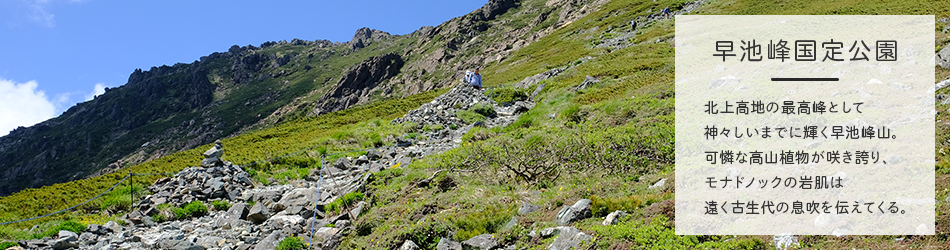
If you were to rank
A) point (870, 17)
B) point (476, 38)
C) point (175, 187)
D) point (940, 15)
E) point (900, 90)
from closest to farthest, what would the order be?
point (900, 90)
point (175, 187)
point (940, 15)
point (870, 17)
point (476, 38)

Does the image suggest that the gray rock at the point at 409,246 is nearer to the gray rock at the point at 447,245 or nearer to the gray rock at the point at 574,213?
the gray rock at the point at 447,245

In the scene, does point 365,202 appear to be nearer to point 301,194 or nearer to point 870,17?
point 301,194

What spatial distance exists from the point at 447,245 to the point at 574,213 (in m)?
2.56

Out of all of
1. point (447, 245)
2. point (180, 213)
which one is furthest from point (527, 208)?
point (180, 213)

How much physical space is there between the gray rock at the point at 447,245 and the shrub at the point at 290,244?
3622 mm

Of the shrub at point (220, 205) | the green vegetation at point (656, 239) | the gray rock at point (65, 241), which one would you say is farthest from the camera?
the shrub at point (220, 205)

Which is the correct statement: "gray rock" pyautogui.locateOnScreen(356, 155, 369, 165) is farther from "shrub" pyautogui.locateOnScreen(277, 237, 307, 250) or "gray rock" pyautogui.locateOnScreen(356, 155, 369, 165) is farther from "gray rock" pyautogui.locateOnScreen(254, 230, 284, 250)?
"shrub" pyautogui.locateOnScreen(277, 237, 307, 250)

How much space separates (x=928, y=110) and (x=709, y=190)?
6.97 metres

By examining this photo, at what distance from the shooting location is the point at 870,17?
96.6ft

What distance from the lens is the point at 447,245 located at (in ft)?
29.2

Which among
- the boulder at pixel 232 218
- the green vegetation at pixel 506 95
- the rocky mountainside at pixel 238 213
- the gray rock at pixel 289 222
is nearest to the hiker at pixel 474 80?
the green vegetation at pixel 506 95

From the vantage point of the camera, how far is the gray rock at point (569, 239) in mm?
7523

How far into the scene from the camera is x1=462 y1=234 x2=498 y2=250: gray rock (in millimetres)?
8505

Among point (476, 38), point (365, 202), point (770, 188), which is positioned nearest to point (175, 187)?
point (365, 202)
